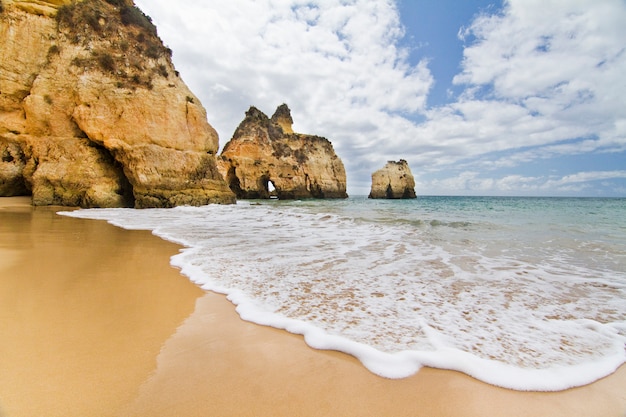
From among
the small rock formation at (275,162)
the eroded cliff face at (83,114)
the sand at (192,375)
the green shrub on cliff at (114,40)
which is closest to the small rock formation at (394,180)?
the small rock formation at (275,162)

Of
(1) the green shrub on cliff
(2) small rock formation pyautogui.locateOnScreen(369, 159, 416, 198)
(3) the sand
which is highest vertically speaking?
(1) the green shrub on cliff

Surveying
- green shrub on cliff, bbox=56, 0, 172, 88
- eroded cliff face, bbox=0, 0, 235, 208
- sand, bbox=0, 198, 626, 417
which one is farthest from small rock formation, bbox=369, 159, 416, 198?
sand, bbox=0, 198, 626, 417

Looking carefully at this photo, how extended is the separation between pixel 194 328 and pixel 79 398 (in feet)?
2.59

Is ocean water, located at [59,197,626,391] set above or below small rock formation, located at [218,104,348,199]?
below

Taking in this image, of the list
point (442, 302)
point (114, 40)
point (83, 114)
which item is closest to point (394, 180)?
point (114, 40)

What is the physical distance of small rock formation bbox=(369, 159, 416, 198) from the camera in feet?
156

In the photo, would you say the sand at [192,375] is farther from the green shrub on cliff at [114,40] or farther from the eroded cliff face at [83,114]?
the green shrub on cliff at [114,40]

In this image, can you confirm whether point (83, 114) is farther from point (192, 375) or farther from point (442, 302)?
point (442, 302)

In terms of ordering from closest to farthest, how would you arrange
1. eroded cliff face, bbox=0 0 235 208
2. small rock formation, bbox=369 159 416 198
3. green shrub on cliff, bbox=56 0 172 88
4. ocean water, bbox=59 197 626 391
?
ocean water, bbox=59 197 626 391
eroded cliff face, bbox=0 0 235 208
green shrub on cliff, bbox=56 0 172 88
small rock formation, bbox=369 159 416 198

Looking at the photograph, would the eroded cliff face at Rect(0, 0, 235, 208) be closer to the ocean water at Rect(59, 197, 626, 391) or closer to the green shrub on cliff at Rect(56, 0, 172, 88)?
the green shrub on cliff at Rect(56, 0, 172, 88)

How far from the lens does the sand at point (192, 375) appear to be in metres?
1.30

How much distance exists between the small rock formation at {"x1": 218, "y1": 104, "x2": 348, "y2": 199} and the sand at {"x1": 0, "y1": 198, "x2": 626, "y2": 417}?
3146 centimetres

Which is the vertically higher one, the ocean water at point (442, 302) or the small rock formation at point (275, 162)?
the small rock formation at point (275, 162)

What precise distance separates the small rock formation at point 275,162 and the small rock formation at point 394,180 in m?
10.1
